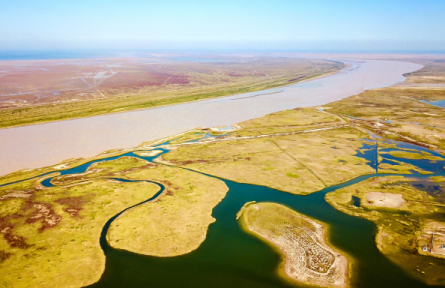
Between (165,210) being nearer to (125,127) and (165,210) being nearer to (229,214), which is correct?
(229,214)

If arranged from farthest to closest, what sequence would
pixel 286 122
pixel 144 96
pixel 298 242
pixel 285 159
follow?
1. pixel 144 96
2. pixel 286 122
3. pixel 285 159
4. pixel 298 242

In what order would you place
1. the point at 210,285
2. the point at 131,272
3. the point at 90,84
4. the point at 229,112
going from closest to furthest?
the point at 210,285 < the point at 131,272 < the point at 229,112 < the point at 90,84

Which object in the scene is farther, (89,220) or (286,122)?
(286,122)

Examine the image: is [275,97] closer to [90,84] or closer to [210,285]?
[90,84]

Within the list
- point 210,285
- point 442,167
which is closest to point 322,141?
point 442,167

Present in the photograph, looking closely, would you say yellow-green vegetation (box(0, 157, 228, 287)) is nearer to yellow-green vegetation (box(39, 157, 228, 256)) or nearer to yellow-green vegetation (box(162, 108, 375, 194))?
yellow-green vegetation (box(39, 157, 228, 256))

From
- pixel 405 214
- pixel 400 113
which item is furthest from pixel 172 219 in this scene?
pixel 400 113

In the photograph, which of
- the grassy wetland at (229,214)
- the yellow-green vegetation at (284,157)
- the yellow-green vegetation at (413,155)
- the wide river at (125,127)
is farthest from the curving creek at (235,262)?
the wide river at (125,127)

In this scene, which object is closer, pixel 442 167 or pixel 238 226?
pixel 238 226
